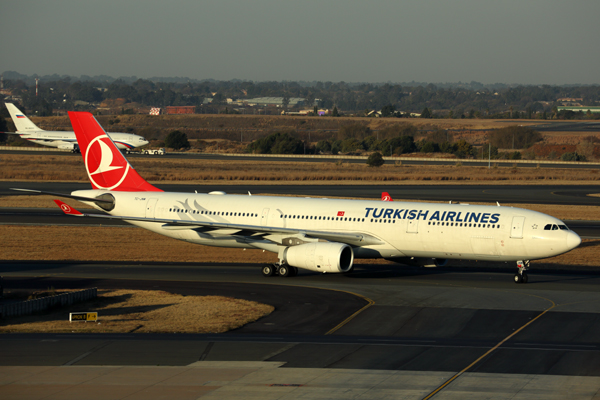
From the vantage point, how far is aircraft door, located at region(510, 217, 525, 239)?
3788cm

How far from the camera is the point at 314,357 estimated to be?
78.5 feet

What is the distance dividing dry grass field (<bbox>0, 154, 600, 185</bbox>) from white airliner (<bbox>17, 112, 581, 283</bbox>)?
169 feet

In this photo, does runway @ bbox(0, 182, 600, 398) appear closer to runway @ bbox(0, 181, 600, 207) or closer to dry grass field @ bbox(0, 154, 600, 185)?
runway @ bbox(0, 181, 600, 207)

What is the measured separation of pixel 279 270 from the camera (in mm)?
41625

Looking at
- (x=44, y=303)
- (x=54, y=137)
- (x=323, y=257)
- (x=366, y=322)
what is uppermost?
(x=54, y=137)

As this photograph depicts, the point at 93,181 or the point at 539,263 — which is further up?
the point at 93,181

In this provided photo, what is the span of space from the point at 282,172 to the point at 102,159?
67.3m

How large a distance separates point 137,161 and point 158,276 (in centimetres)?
9273

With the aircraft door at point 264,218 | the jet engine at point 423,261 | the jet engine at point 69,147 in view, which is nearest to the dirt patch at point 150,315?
the aircraft door at point 264,218

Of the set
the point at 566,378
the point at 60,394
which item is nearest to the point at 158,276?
the point at 60,394

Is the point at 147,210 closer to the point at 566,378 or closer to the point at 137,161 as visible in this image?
the point at 566,378

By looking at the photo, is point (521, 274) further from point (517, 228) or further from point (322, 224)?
point (322, 224)

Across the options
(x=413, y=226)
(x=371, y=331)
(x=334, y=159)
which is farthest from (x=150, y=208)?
(x=334, y=159)

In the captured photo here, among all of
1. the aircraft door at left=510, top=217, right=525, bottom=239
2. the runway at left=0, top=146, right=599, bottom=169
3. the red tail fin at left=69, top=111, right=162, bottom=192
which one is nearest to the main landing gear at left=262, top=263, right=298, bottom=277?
the red tail fin at left=69, top=111, right=162, bottom=192
